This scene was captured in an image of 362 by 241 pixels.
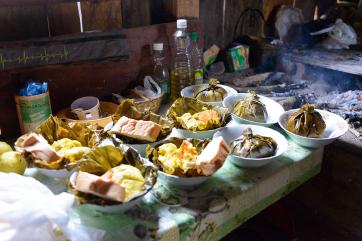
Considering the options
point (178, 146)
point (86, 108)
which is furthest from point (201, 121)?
point (86, 108)

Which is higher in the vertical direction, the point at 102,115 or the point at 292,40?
the point at 292,40

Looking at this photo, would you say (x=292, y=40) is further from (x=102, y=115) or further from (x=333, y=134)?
(x=102, y=115)

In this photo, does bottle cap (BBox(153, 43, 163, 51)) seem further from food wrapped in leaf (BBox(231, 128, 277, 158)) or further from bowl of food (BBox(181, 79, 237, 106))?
food wrapped in leaf (BBox(231, 128, 277, 158))

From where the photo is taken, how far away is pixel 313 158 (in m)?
1.29

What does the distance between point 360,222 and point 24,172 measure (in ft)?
4.87

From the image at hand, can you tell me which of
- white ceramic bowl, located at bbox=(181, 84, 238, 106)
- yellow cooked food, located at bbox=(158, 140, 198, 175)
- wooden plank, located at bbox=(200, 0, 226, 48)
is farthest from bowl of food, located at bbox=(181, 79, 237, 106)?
wooden plank, located at bbox=(200, 0, 226, 48)

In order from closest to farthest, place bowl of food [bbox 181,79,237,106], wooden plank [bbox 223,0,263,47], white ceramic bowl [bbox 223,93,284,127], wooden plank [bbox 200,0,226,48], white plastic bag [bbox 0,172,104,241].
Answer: white plastic bag [bbox 0,172,104,241]
white ceramic bowl [bbox 223,93,284,127]
bowl of food [bbox 181,79,237,106]
wooden plank [bbox 200,0,226,48]
wooden plank [bbox 223,0,263,47]

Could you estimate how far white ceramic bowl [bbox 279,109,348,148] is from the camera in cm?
124

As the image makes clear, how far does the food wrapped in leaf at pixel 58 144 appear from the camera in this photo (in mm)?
986

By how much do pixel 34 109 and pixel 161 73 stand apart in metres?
0.69

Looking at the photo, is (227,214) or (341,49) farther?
(341,49)

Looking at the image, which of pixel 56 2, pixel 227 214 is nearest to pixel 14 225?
pixel 227 214

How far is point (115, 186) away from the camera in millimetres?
843

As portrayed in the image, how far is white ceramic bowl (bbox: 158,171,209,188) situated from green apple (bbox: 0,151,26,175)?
42 centimetres
